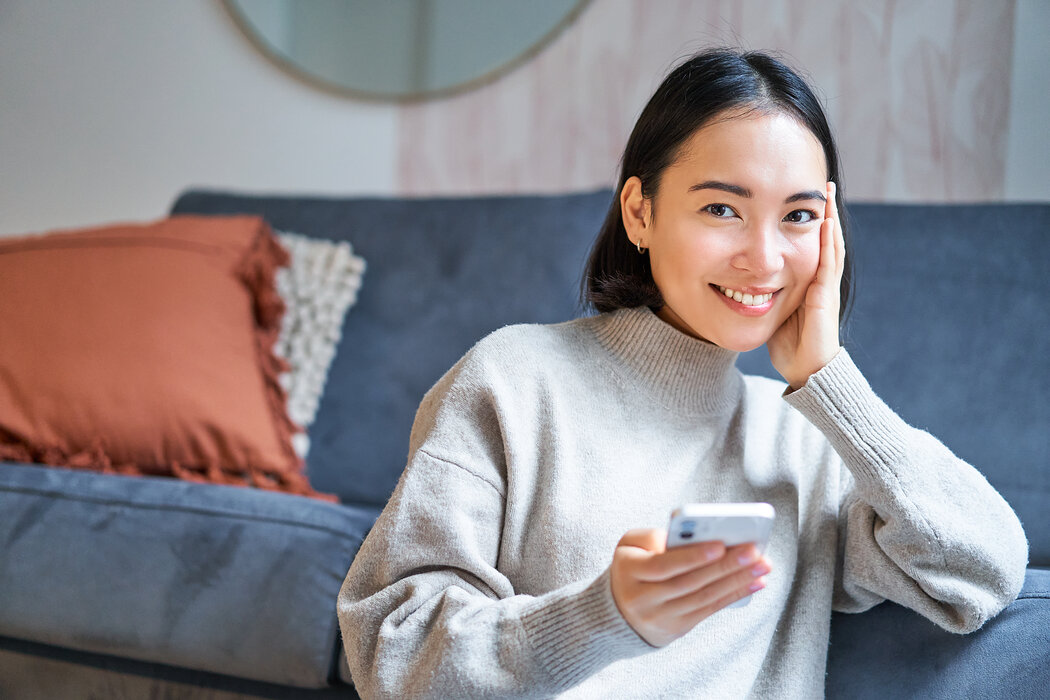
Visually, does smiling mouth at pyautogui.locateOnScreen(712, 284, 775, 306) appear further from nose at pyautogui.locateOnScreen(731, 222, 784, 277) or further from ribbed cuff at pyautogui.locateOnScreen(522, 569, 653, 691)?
ribbed cuff at pyautogui.locateOnScreen(522, 569, 653, 691)

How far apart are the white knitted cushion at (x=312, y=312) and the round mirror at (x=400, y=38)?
663 mm

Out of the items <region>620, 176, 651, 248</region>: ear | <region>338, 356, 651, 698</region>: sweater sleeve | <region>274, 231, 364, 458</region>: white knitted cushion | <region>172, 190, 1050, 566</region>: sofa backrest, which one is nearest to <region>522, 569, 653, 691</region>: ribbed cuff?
<region>338, 356, 651, 698</region>: sweater sleeve

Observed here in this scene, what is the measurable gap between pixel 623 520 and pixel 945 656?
0.34 metres

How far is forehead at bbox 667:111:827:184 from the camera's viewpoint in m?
0.89

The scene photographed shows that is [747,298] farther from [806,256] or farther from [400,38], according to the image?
[400,38]

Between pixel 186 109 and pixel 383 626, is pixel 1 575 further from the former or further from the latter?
pixel 186 109

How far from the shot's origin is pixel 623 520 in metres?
0.92

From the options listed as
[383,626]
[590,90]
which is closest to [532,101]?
[590,90]

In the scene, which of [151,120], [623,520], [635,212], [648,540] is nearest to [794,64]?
[635,212]

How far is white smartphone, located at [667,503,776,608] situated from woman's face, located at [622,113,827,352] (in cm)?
30

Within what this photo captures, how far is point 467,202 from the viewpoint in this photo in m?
1.73

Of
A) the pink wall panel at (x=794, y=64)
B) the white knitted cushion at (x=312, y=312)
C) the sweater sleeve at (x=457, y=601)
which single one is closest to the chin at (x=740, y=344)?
the sweater sleeve at (x=457, y=601)

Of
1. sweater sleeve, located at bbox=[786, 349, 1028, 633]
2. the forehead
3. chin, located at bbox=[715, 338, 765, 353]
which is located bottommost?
sweater sleeve, located at bbox=[786, 349, 1028, 633]

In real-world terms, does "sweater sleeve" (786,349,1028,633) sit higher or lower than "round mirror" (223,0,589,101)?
lower
